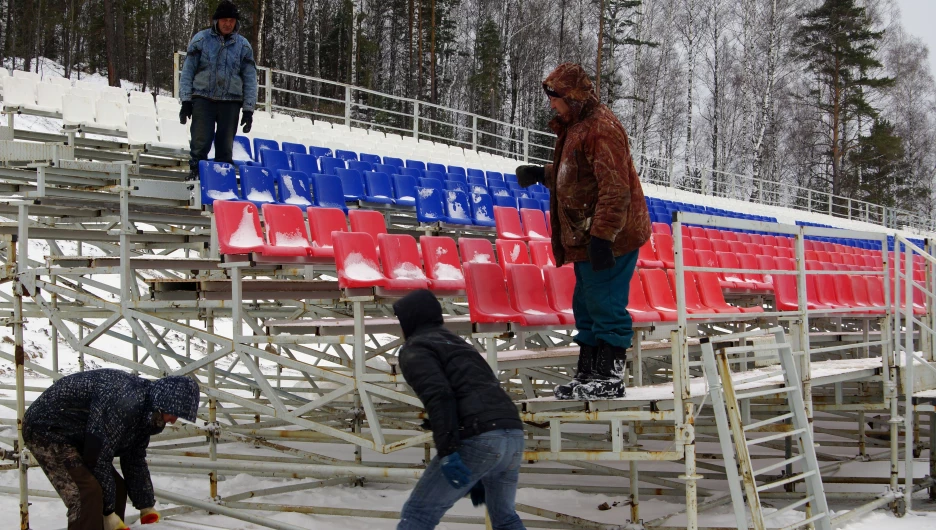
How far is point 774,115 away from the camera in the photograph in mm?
40781

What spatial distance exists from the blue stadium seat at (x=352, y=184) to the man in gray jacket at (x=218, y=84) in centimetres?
176

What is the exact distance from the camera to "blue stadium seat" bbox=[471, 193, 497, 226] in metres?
10.3

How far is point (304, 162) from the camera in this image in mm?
11492

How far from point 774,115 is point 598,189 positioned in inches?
1519

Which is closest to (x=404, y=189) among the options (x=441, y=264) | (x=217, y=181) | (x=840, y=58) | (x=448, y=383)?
(x=217, y=181)

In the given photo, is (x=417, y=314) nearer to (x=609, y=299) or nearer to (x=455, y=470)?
(x=455, y=470)

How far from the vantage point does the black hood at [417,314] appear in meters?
4.09

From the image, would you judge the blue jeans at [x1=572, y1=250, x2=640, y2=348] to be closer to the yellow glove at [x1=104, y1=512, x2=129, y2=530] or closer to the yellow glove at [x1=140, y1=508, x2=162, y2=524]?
the yellow glove at [x1=140, y1=508, x2=162, y2=524]

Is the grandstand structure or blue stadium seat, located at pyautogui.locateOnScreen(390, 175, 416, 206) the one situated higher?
blue stadium seat, located at pyautogui.locateOnScreen(390, 175, 416, 206)

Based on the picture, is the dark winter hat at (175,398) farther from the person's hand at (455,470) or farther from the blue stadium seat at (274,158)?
the blue stadium seat at (274,158)

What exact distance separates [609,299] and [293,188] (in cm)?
523

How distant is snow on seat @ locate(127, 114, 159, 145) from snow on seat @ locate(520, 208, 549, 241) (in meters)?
4.60

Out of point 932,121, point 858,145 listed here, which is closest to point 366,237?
point 858,145

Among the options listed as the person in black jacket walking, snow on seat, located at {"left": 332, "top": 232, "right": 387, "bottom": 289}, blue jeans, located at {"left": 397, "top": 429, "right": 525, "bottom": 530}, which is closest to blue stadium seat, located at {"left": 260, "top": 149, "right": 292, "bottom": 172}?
snow on seat, located at {"left": 332, "top": 232, "right": 387, "bottom": 289}
